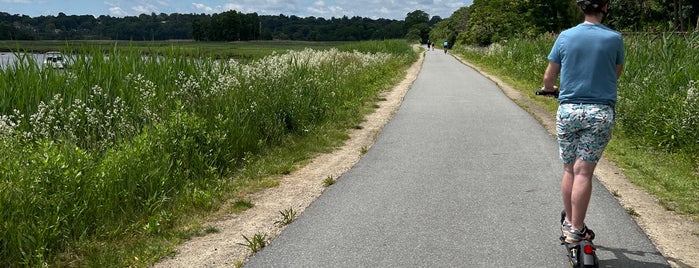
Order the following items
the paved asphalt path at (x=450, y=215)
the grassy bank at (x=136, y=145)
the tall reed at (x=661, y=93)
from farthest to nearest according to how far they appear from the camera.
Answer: the tall reed at (x=661, y=93)
the grassy bank at (x=136, y=145)
the paved asphalt path at (x=450, y=215)

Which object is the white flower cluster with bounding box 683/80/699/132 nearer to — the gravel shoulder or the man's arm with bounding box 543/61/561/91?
the gravel shoulder

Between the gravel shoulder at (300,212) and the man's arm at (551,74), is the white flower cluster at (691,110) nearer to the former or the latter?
the gravel shoulder at (300,212)

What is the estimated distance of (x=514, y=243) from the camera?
4.57 meters

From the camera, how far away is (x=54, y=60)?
7.93m

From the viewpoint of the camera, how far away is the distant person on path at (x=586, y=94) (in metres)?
3.85

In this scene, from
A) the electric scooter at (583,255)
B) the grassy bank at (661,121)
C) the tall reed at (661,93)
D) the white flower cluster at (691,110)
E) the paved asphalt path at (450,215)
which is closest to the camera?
the electric scooter at (583,255)

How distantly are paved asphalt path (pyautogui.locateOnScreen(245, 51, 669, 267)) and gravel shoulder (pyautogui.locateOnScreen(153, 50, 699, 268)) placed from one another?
0.15 metres

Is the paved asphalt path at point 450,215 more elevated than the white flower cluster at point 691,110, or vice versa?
the white flower cluster at point 691,110

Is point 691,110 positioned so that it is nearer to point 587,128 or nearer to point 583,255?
point 587,128

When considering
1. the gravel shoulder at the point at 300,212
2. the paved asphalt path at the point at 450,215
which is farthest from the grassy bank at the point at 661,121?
the paved asphalt path at the point at 450,215

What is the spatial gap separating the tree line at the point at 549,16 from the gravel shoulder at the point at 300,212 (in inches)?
1302

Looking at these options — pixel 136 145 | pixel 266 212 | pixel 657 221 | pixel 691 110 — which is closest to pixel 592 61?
pixel 657 221

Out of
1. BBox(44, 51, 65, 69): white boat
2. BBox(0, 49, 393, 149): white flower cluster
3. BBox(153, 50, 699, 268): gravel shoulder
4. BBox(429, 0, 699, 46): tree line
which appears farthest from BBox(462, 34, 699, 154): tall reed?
BBox(429, 0, 699, 46): tree line

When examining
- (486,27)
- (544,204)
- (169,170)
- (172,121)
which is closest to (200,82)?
(172,121)
